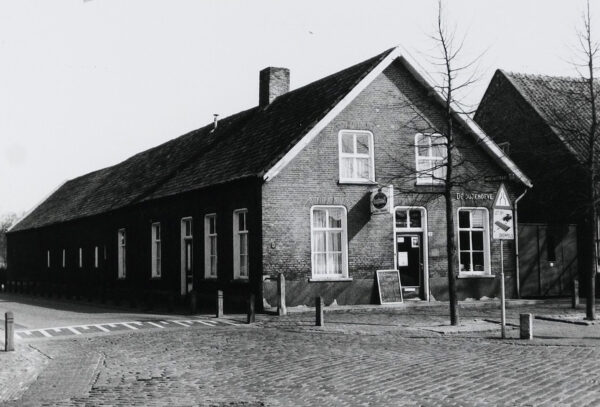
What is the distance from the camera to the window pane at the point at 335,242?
70.7 ft

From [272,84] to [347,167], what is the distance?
22.5 ft

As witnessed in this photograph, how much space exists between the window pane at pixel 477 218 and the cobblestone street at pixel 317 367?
7456mm

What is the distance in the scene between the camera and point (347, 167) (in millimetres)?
22000

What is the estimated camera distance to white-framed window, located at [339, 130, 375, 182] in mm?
21969

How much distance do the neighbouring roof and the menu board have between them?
4669mm

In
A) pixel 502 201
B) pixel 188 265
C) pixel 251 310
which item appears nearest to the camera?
pixel 502 201

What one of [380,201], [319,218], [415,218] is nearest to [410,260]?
[415,218]

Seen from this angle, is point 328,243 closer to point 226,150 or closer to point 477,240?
point 477,240

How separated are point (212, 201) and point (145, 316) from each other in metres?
4.79

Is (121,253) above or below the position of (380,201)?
below

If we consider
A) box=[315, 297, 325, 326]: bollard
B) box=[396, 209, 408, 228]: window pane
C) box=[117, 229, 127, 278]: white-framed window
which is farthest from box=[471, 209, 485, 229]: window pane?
box=[117, 229, 127, 278]: white-framed window

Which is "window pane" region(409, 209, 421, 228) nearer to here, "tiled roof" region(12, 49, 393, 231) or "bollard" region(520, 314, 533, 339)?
"tiled roof" region(12, 49, 393, 231)

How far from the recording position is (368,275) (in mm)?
21781

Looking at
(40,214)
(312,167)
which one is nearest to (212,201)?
(312,167)
